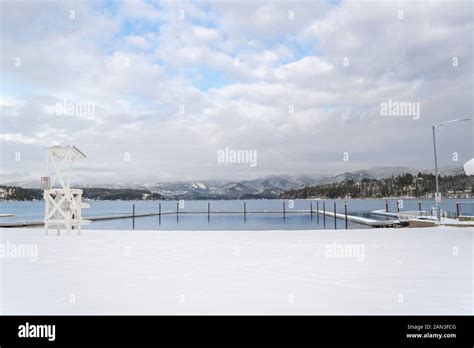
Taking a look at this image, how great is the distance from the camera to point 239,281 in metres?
6.35

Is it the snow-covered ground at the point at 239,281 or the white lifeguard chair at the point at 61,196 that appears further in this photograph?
the white lifeguard chair at the point at 61,196

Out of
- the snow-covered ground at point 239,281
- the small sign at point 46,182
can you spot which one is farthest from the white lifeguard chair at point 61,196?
the snow-covered ground at point 239,281

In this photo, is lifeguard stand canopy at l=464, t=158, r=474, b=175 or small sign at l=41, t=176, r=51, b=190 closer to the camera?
small sign at l=41, t=176, r=51, b=190

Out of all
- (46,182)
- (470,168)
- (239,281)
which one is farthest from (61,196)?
(470,168)

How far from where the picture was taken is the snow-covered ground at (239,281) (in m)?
4.92

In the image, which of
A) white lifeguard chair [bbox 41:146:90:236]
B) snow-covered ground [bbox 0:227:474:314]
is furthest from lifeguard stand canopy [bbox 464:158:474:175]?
white lifeguard chair [bbox 41:146:90:236]

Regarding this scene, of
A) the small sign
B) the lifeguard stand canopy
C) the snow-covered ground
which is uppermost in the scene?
the lifeguard stand canopy

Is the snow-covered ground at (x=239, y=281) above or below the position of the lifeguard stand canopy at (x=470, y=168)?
below

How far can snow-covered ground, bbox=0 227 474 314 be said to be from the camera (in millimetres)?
4918

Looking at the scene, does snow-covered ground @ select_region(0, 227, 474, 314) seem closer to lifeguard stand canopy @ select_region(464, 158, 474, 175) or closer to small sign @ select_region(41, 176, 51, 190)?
small sign @ select_region(41, 176, 51, 190)

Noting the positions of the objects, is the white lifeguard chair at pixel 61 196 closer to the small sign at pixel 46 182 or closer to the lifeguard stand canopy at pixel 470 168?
the small sign at pixel 46 182

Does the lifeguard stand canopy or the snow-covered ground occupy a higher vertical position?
the lifeguard stand canopy

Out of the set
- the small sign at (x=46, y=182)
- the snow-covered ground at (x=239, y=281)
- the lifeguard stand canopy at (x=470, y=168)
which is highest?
the lifeguard stand canopy at (x=470, y=168)
